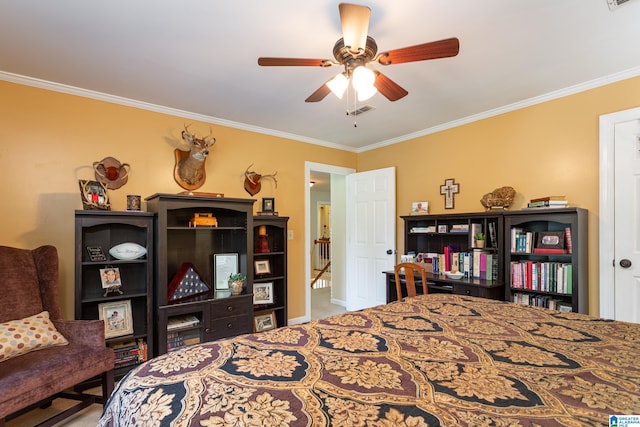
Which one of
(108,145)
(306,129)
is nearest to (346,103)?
(306,129)

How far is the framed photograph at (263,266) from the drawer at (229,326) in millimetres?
669

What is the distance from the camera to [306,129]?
4156 mm

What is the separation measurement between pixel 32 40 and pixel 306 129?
2.64 metres

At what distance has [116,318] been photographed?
283 centimetres

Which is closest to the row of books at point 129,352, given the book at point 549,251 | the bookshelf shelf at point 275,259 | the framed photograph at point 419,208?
the bookshelf shelf at point 275,259

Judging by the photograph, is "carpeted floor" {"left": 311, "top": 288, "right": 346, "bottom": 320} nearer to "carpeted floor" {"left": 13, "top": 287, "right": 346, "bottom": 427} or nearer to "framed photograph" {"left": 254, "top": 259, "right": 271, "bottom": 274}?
"framed photograph" {"left": 254, "top": 259, "right": 271, "bottom": 274}

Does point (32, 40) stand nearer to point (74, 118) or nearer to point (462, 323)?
point (74, 118)

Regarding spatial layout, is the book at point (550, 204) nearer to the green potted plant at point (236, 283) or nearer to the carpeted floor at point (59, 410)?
the green potted plant at point (236, 283)

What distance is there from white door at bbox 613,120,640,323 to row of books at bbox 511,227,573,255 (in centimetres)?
34

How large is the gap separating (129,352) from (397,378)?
2.69 meters

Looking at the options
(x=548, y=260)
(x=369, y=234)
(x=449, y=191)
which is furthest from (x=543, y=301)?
(x=369, y=234)

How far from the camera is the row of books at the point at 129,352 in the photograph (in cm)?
277

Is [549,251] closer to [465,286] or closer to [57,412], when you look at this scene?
[465,286]

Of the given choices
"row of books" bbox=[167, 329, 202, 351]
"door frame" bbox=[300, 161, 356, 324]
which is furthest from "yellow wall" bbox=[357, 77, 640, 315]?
"row of books" bbox=[167, 329, 202, 351]
